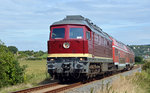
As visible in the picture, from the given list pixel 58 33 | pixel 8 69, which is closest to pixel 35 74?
pixel 8 69

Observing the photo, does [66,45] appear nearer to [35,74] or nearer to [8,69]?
[8,69]

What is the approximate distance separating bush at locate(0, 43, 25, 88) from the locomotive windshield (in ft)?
15.6

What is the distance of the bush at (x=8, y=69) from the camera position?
15.8 meters

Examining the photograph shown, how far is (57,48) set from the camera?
49.8ft

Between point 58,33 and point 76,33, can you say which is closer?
point 76,33

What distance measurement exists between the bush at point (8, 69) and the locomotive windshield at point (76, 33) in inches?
188

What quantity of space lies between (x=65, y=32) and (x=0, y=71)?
16.4 ft

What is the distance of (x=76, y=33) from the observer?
15.2m

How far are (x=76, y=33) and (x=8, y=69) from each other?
5.46m

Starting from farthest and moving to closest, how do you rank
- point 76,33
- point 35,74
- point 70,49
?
point 35,74 → point 76,33 → point 70,49

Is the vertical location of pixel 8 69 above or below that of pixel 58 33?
below

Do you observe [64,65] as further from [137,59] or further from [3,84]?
[137,59]

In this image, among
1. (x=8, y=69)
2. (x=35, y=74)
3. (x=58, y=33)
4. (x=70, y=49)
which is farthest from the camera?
(x=35, y=74)

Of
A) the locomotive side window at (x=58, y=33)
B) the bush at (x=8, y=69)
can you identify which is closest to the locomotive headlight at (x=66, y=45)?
the locomotive side window at (x=58, y=33)
